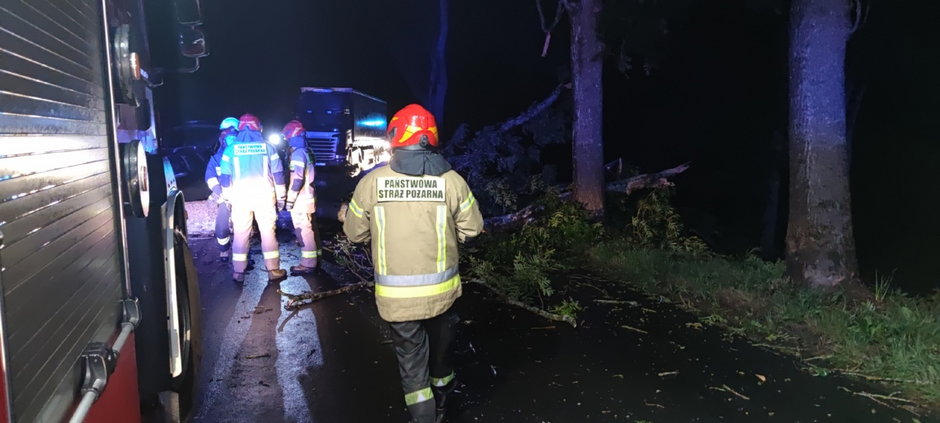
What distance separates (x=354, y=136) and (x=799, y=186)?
55.1 feet

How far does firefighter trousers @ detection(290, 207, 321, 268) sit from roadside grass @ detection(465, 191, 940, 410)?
6.06 ft

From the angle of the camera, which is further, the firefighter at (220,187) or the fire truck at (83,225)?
the firefighter at (220,187)

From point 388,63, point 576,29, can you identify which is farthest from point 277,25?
point 576,29

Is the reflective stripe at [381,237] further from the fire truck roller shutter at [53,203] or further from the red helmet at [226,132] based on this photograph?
the red helmet at [226,132]

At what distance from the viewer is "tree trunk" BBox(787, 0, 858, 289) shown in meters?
5.66

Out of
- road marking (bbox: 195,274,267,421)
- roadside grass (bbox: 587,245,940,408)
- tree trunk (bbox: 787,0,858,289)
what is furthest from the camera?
tree trunk (bbox: 787,0,858,289)

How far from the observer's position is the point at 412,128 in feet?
11.3

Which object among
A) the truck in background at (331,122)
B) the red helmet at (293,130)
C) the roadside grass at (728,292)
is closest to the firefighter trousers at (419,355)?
the roadside grass at (728,292)

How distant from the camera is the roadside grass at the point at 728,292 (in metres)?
4.34

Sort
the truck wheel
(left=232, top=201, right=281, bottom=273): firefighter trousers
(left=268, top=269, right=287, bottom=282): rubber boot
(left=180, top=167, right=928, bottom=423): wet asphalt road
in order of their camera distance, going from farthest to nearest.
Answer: (left=268, top=269, right=287, bottom=282): rubber boot → (left=232, top=201, right=281, bottom=273): firefighter trousers → (left=180, top=167, right=928, bottom=423): wet asphalt road → the truck wheel

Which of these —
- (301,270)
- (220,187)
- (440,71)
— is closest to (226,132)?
(220,187)

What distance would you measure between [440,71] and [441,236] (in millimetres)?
26249

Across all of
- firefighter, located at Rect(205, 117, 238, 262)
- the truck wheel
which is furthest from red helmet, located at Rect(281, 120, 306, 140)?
the truck wheel

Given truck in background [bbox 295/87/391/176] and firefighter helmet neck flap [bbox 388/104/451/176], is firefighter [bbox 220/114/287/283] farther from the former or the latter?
truck in background [bbox 295/87/391/176]
